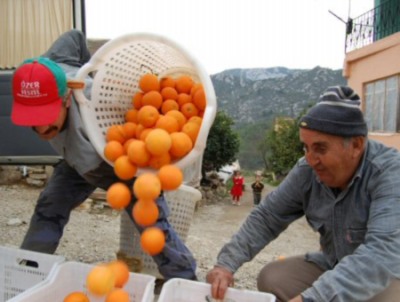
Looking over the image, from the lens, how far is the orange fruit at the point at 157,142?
150 cm

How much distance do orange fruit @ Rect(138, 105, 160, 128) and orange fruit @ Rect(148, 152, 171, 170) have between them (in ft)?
0.54

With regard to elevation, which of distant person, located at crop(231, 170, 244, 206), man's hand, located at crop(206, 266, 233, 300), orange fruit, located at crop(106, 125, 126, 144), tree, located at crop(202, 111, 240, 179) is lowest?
distant person, located at crop(231, 170, 244, 206)

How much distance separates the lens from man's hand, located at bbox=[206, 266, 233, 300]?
159 centimetres

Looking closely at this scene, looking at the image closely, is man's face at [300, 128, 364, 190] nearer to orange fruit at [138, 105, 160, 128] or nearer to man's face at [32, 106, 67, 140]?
orange fruit at [138, 105, 160, 128]

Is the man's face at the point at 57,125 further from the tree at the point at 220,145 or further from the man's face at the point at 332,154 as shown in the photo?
the tree at the point at 220,145

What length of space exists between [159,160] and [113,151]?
20cm

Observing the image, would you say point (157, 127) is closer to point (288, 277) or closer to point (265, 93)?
point (288, 277)

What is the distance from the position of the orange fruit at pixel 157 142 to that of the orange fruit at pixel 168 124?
88mm

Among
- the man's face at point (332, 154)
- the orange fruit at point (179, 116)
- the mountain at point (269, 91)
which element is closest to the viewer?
the man's face at point (332, 154)

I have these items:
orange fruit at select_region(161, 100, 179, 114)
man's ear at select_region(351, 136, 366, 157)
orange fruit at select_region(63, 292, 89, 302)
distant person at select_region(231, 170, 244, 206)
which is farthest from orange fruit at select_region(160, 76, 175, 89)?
distant person at select_region(231, 170, 244, 206)

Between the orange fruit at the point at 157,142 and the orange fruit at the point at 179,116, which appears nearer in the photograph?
the orange fruit at the point at 157,142

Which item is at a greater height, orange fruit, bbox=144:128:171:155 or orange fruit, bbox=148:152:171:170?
orange fruit, bbox=144:128:171:155

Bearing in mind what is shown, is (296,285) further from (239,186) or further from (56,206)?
(239,186)

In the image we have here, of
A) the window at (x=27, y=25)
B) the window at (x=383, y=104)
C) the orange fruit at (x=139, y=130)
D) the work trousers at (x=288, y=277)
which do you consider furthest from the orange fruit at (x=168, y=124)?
the window at (x=383, y=104)
